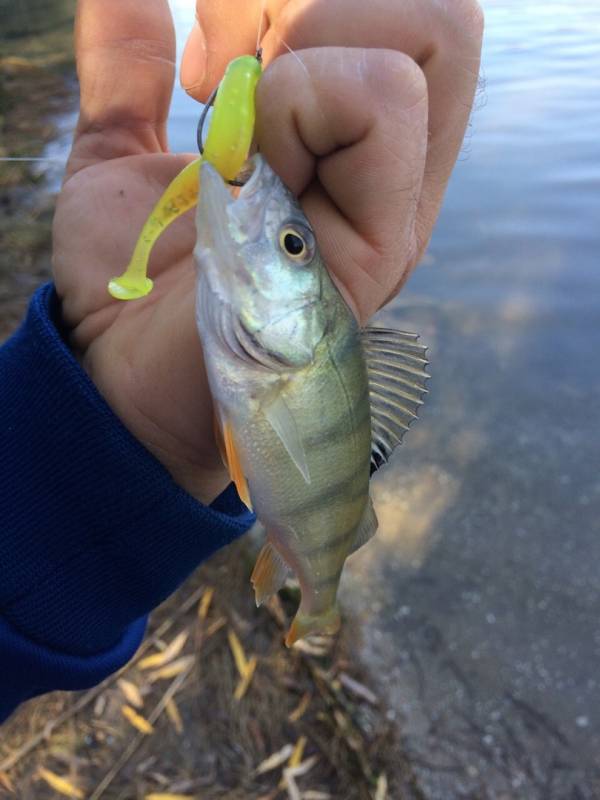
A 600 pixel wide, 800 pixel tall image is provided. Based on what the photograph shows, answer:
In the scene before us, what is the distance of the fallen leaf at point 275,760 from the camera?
2.69 m

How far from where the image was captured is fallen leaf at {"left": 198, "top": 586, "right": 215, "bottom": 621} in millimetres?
3170

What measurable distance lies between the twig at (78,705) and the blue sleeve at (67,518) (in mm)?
854

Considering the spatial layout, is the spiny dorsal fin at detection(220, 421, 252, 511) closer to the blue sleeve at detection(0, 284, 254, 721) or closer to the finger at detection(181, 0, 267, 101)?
the blue sleeve at detection(0, 284, 254, 721)

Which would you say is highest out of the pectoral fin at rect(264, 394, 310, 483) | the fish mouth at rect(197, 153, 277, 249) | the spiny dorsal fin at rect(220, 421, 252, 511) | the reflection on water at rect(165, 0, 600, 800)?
the fish mouth at rect(197, 153, 277, 249)

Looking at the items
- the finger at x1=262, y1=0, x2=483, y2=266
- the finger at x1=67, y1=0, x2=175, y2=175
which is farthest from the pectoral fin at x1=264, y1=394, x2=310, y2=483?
the finger at x1=67, y1=0, x2=175, y2=175

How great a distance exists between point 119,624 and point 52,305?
893 mm

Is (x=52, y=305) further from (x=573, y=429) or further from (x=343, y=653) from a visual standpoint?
(x=573, y=429)

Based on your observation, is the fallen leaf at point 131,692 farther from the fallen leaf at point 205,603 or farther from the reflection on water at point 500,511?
the reflection on water at point 500,511

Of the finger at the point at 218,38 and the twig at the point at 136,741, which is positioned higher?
the finger at the point at 218,38

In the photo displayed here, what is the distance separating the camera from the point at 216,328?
4.34ft

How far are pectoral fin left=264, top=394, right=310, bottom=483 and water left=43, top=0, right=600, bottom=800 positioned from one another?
1593mm

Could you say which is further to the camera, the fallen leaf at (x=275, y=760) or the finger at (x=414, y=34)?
the fallen leaf at (x=275, y=760)

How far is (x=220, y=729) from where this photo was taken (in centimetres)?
278

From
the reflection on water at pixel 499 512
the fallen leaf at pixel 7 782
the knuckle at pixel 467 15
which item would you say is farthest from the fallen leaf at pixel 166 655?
the knuckle at pixel 467 15
